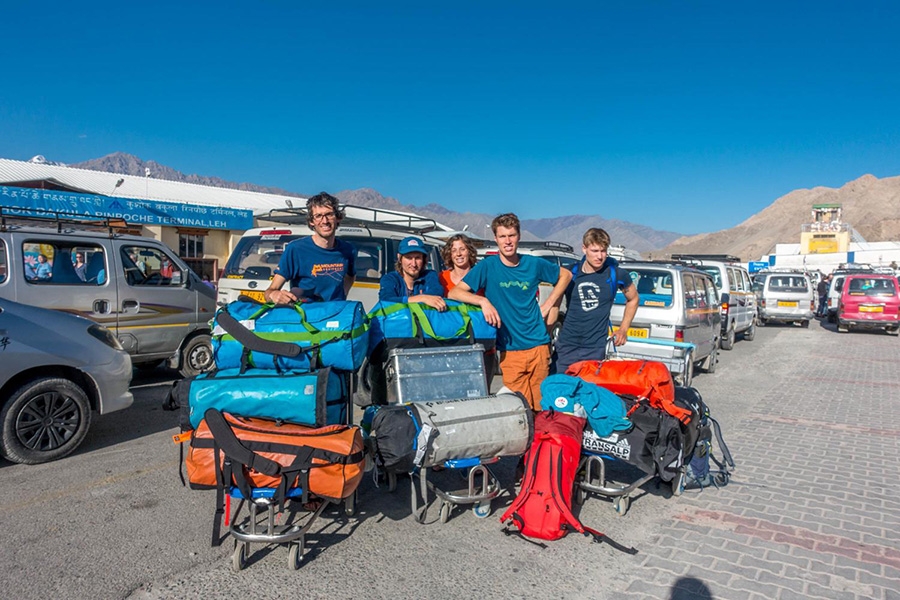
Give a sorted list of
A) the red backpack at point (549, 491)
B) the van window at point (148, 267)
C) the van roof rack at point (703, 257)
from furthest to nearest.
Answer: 1. the van roof rack at point (703, 257)
2. the van window at point (148, 267)
3. the red backpack at point (549, 491)

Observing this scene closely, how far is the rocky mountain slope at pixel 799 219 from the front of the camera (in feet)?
403

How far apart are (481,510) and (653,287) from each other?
242 inches

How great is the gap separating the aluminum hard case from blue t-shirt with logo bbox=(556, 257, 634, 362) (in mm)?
1094

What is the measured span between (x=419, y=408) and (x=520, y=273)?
148cm

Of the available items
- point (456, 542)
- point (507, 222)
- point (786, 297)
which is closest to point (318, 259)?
point (507, 222)

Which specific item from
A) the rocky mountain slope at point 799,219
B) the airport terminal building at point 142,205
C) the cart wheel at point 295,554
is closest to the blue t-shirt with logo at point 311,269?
the cart wheel at point 295,554

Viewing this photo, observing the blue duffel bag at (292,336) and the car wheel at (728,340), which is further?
the car wheel at (728,340)

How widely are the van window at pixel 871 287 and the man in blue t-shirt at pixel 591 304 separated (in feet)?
57.5

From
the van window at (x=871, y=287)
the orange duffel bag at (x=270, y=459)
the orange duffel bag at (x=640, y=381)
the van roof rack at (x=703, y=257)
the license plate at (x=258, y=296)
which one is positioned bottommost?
the orange duffel bag at (x=270, y=459)

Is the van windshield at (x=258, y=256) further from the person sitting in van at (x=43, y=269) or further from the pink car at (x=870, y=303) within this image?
the pink car at (x=870, y=303)

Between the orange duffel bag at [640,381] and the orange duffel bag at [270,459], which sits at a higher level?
the orange duffel bag at [640,381]

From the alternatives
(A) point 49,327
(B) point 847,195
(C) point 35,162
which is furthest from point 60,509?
(B) point 847,195

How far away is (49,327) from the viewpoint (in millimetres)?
5164

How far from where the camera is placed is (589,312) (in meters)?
5.00
